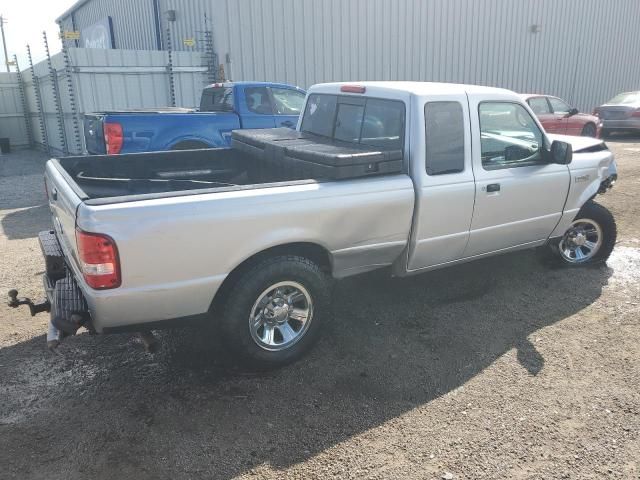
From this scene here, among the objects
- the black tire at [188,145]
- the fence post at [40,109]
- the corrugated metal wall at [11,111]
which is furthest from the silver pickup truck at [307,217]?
the corrugated metal wall at [11,111]

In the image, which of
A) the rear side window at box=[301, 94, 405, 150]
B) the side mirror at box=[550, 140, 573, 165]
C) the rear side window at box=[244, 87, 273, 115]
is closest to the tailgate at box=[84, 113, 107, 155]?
the rear side window at box=[244, 87, 273, 115]

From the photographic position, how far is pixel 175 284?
2938 millimetres

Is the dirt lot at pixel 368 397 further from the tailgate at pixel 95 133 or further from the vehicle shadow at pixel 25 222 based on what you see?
the tailgate at pixel 95 133

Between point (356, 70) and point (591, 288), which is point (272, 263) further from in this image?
point (356, 70)

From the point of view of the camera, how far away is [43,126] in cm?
1430

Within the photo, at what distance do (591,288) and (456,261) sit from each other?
1.57 m

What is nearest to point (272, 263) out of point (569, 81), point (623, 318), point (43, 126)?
point (623, 318)

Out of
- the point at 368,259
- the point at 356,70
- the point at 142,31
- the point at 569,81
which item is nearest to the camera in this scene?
the point at 368,259

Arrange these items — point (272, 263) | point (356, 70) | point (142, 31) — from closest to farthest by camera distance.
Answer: point (272, 263), point (356, 70), point (142, 31)

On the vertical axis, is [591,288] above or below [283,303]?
below

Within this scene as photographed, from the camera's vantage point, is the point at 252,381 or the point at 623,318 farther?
the point at 623,318

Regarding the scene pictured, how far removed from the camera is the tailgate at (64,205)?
2906mm

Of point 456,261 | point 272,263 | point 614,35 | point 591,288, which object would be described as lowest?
point 591,288

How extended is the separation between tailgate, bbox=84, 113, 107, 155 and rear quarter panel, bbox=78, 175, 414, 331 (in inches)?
194
